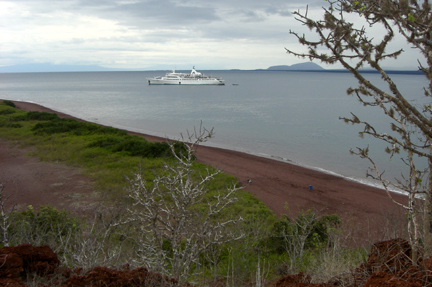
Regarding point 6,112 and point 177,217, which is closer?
point 177,217

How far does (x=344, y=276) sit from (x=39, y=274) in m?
3.97

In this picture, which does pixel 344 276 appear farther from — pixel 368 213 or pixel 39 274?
pixel 368 213

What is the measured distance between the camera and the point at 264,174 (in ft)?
54.3

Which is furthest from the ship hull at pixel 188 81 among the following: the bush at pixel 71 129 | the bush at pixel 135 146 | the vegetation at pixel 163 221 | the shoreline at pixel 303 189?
the shoreline at pixel 303 189

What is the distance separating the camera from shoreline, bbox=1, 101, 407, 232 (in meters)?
12.3

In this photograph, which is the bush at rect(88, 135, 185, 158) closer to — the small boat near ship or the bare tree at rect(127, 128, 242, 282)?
the bare tree at rect(127, 128, 242, 282)

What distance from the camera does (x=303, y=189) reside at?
578 inches

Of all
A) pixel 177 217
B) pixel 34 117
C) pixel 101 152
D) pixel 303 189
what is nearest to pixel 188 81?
pixel 34 117

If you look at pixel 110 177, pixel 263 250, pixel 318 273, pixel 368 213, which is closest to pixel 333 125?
pixel 368 213

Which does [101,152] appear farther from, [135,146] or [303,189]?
[303,189]

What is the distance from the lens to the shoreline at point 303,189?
484 inches

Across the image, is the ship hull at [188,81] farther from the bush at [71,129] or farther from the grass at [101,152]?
the bush at [71,129]

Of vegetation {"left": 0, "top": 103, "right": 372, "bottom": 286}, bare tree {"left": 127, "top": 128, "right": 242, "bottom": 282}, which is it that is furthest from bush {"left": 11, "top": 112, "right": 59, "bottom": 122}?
bare tree {"left": 127, "top": 128, "right": 242, "bottom": 282}

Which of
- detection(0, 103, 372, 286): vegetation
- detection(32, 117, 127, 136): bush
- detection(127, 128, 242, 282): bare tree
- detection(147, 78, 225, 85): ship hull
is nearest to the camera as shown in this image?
detection(127, 128, 242, 282): bare tree
